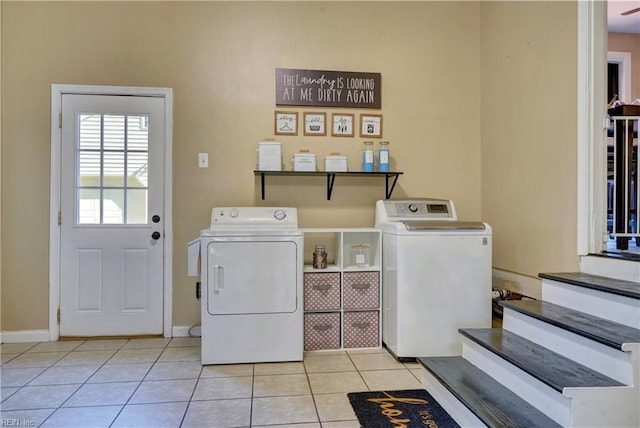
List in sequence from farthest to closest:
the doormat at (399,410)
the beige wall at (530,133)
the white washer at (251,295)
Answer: the white washer at (251,295)
the beige wall at (530,133)
the doormat at (399,410)

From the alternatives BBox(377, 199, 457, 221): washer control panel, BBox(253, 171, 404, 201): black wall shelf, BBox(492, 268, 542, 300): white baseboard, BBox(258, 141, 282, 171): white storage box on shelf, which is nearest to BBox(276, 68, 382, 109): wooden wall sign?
BBox(258, 141, 282, 171): white storage box on shelf

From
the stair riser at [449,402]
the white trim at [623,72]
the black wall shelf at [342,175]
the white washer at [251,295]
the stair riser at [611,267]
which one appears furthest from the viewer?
the white trim at [623,72]

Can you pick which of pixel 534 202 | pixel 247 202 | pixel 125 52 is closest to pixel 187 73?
pixel 125 52

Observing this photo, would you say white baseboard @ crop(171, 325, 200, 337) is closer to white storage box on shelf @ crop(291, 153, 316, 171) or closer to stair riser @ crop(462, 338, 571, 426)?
white storage box on shelf @ crop(291, 153, 316, 171)

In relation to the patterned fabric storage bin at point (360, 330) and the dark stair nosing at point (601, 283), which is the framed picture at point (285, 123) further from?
the dark stair nosing at point (601, 283)

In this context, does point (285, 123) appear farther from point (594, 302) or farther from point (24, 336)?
point (24, 336)

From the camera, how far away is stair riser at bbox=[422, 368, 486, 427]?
1676 millimetres

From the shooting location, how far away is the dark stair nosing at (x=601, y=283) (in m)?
1.72

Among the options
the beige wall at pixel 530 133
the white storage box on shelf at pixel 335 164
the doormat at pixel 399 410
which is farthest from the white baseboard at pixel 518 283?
the white storage box on shelf at pixel 335 164

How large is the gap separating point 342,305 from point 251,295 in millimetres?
703

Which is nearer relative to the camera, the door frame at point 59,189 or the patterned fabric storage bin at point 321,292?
the patterned fabric storage bin at point 321,292

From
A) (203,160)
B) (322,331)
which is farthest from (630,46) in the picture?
(203,160)

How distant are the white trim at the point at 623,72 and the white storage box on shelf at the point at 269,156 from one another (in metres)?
4.56

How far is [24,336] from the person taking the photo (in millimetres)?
2988
